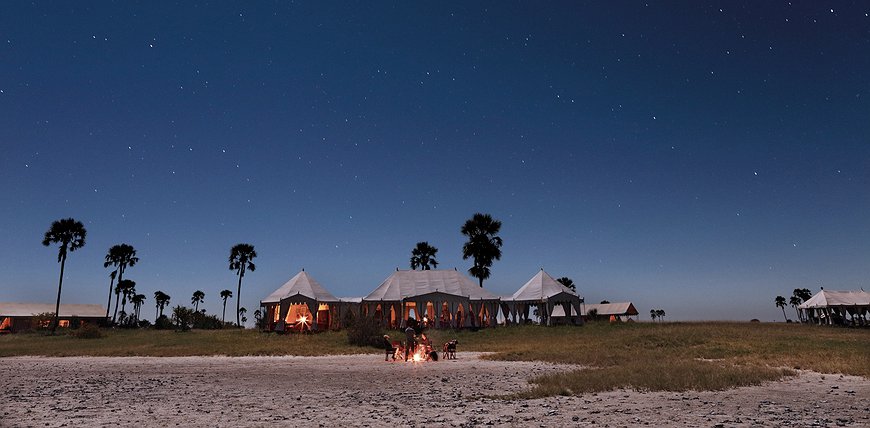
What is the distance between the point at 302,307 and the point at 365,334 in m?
21.8

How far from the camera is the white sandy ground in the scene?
916 cm

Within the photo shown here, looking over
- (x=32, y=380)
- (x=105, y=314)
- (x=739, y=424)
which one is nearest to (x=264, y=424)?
(x=739, y=424)

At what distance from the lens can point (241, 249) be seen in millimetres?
85500

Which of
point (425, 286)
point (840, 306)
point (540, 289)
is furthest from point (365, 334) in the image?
point (840, 306)

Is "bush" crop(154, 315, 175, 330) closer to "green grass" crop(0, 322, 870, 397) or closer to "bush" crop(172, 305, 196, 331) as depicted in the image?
"bush" crop(172, 305, 196, 331)

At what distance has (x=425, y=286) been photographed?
55.7 m

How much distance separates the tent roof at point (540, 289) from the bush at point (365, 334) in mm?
24971

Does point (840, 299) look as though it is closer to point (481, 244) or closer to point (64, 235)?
point (481, 244)

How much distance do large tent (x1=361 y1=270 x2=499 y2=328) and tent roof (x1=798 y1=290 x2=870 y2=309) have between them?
141 feet

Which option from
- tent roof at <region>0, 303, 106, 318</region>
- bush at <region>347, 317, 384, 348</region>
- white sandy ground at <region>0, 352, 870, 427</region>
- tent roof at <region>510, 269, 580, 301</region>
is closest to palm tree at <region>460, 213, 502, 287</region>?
tent roof at <region>510, 269, 580, 301</region>

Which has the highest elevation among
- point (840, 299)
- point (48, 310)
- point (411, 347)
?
point (48, 310)

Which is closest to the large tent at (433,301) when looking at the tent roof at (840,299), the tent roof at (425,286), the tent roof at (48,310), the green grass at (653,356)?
the tent roof at (425,286)

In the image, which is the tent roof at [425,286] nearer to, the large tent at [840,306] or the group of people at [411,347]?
the group of people at [411,347]

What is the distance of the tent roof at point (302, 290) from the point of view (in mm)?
54925
